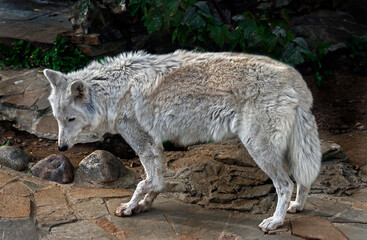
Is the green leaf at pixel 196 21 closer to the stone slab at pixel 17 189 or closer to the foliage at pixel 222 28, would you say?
the foliage at pixel 222 28

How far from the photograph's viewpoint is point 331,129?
782 cm

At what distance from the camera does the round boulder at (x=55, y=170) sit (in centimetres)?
569

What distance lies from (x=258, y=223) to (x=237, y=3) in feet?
17.1

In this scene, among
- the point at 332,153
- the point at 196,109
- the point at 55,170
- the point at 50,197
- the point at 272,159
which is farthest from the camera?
the point at 332,153

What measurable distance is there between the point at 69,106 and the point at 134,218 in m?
1.45

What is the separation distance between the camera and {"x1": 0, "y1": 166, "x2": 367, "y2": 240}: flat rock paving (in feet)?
15.0

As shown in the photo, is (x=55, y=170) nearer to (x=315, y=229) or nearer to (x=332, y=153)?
(x=315, y=229)

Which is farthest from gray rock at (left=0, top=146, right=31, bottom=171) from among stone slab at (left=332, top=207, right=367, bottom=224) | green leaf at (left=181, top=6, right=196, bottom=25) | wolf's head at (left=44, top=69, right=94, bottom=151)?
stone slab at (left=332, top=207, right=367, bottom=224)

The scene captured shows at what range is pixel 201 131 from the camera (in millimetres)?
5047

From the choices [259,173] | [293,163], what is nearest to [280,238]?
[293,163]

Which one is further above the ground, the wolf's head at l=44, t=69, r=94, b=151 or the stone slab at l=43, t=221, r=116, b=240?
the wolf's head at l=44, t=69, r=94, b=151

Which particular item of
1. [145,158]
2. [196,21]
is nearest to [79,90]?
[145,158]

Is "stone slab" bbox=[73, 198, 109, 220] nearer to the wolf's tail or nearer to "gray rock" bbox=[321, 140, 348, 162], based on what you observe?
the wolf's tail

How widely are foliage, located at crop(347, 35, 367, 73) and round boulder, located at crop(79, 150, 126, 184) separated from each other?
19.0 ft
